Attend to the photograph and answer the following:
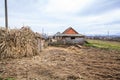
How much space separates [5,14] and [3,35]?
2993 mm

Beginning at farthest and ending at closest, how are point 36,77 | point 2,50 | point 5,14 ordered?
point 5,14
point 2,50
point 36,77

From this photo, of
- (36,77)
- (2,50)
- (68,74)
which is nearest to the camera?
(36,77)

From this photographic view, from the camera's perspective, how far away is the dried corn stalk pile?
53.8 ft

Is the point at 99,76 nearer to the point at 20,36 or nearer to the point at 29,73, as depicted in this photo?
the point at 29,73

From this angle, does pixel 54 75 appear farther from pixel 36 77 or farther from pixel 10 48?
pixel 10 48

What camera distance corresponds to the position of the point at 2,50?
16.4 metres

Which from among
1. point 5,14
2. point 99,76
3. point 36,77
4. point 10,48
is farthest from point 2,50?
point 99,76

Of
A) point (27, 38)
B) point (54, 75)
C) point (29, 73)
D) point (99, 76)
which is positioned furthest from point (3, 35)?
point (99, 76)

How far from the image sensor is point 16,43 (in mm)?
17031

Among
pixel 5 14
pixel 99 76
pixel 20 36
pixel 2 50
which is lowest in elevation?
pixel 99 76

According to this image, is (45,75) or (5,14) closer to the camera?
(45,75)

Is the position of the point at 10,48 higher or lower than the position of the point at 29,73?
higher

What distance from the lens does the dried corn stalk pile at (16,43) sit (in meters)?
16.4

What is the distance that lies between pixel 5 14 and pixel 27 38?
3404mm
